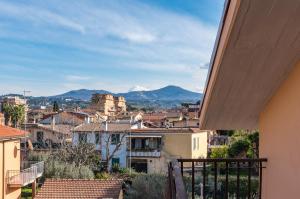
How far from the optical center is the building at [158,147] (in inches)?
1130

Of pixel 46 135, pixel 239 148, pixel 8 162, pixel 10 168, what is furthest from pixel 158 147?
pixel 8 162

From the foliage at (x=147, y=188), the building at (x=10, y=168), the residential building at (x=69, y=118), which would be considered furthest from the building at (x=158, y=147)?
the building at (x=10, y=168)

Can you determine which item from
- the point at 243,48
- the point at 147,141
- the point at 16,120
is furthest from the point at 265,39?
the point at 16,120

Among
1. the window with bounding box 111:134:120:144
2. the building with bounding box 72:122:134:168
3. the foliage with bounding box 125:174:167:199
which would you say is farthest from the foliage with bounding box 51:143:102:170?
the foliage with bounding box 125:174:167:199

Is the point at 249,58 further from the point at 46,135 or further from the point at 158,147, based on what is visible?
the point at 46,135

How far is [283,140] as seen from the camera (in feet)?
13.1

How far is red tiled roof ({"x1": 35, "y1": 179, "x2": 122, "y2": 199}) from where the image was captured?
1534cm

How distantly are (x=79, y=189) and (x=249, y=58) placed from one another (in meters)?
13.6

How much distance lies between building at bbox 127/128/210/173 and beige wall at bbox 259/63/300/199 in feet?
79.1

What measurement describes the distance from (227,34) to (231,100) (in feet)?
4.69

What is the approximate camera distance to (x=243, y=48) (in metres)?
3.00

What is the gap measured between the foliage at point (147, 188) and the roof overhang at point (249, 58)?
11988 mm

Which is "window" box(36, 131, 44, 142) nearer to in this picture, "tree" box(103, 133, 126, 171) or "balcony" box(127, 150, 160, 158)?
"tree" box(103, 133, 126, 171)

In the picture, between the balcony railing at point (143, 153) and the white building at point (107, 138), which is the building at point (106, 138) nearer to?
the white building at point (107, 138)
